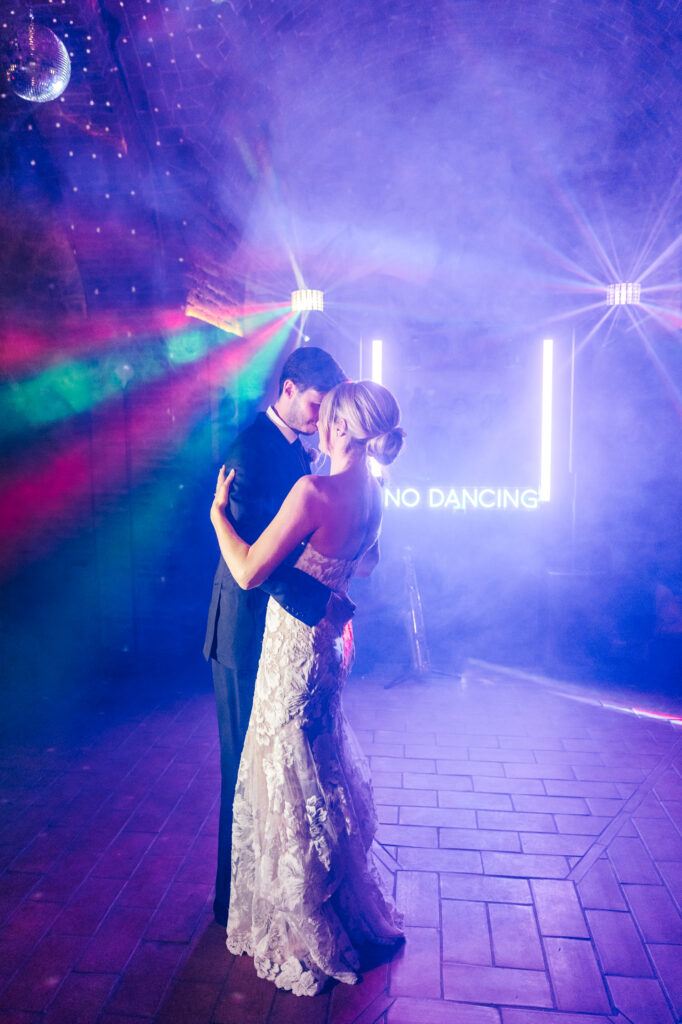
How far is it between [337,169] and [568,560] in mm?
4150

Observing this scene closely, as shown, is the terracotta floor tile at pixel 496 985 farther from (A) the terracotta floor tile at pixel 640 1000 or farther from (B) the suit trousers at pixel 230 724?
(B) the suit trousers at pixel 230 724

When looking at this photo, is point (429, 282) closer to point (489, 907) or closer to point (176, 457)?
point (176, 457)

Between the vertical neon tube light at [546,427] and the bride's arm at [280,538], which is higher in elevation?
the vertical neon tube light at [546,427]

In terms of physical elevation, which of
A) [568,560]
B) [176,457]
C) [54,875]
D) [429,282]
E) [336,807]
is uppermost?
[429,282]

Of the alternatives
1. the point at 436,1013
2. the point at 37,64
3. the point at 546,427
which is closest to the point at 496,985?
the point at 436,1013

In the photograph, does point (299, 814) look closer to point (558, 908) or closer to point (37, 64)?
point (558, 908)

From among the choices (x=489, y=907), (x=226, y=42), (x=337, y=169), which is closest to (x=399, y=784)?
(x=489, y=907)

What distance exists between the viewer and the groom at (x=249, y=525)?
7.64 feet

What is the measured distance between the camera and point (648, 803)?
354cm

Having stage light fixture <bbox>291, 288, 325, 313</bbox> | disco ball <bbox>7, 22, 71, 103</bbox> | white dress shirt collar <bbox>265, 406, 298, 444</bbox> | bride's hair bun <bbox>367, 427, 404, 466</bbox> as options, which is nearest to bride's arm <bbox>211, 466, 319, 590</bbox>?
bride's hair bun <bbox>367, 427, 404, 466</bbox>

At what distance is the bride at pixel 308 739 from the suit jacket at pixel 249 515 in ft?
0.30

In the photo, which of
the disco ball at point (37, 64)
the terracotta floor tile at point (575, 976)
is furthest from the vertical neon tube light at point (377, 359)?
the terracotta floor tile at point (575, 976)

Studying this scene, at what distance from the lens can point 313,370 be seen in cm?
246

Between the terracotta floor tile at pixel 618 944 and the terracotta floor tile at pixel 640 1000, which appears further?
the terracotta floor tile at pixel 618 944
